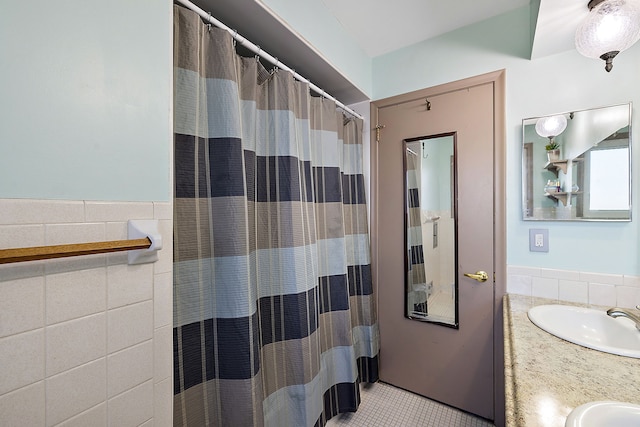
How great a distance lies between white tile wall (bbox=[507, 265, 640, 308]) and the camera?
121 cm

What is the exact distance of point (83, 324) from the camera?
0.60m

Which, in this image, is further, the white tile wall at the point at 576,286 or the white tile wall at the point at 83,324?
the white tile wall at the point at 576,286

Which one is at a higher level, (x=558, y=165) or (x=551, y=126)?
(x=551, y=126)

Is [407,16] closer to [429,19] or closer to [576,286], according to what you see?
[429,19]

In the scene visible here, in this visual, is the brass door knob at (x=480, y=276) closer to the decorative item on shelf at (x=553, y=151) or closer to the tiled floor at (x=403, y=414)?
the decorative item on shelf at (x=553, y=151)

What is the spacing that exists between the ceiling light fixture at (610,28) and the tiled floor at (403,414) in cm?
192

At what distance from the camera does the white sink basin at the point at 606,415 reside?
55 cm

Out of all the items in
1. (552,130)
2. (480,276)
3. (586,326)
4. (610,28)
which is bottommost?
(586,326)

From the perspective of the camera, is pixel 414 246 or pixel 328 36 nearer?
pixel 328 36

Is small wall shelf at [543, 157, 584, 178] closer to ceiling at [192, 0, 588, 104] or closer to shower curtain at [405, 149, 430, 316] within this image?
ceiling at [192, 0, 588, 104]

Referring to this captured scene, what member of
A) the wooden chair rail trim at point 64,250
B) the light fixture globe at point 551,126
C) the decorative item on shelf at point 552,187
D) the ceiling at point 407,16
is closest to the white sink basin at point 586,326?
the decorative item on shelf at point 552,187

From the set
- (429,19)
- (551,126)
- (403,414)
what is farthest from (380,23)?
(403,414)

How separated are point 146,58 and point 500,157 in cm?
172

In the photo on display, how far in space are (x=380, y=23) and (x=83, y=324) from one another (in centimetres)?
196
